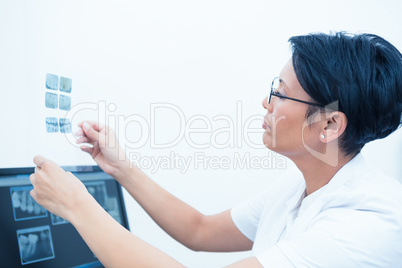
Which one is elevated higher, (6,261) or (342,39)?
(342,39)

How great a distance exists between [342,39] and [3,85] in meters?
0.85

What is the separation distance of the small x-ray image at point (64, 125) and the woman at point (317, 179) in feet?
0.20

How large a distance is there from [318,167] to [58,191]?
62 centimetres

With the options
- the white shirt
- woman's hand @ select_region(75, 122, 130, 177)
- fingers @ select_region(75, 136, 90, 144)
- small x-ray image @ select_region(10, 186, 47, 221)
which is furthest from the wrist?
the white shirt

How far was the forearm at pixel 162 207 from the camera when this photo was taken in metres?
1.11

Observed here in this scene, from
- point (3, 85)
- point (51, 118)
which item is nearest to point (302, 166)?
point (51, 118)

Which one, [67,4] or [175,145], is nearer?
[67,4]

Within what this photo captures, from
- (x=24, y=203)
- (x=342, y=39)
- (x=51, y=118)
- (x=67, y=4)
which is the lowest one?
(x=24, y=203)

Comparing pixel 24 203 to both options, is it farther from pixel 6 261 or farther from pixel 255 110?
pixel 255 110

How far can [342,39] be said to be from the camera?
0.89 meters

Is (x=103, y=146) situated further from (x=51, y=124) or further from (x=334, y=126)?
(x=334, y=126)

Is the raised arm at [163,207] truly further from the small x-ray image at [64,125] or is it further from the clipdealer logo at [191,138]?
the clipdealer logo at [191,138]

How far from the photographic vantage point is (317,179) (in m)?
0.98

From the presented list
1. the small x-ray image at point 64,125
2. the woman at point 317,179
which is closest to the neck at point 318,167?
the woman at point 317,179
